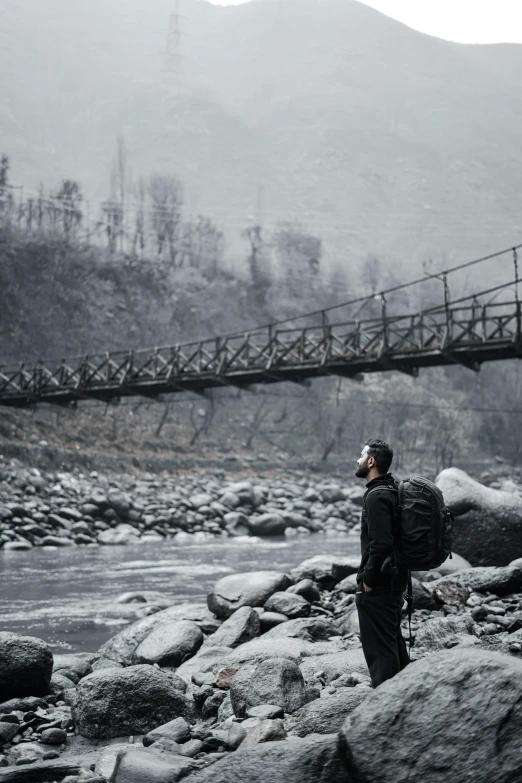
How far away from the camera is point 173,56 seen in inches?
3022

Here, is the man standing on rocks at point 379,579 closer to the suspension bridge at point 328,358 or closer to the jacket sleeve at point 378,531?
the jacket sleeve at point 378,531

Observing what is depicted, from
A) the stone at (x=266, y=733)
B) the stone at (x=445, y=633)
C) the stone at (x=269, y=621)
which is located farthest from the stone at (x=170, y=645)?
the stone at (x=266, y=733)

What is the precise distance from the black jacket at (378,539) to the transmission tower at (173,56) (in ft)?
255

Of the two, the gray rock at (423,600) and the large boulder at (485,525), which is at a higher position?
the large boulder at (485,525)

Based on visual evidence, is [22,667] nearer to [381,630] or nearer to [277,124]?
[381,630]

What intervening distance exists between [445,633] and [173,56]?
80.1m

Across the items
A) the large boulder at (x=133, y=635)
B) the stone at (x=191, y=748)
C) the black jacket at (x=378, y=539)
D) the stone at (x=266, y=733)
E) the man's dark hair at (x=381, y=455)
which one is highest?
the man's dark hair at (x=381, y=455)

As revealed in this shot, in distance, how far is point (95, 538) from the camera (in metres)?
14.7

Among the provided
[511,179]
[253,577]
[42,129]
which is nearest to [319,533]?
[253,577]

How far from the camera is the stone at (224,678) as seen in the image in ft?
14.0

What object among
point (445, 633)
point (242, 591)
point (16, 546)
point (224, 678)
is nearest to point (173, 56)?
point (16, 546)

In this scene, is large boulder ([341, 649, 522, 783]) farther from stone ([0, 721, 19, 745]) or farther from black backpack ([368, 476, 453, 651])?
stone ([0, 721, 19, 745])

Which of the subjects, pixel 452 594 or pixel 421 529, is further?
pixel 452 594

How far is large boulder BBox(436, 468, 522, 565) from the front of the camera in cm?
759
